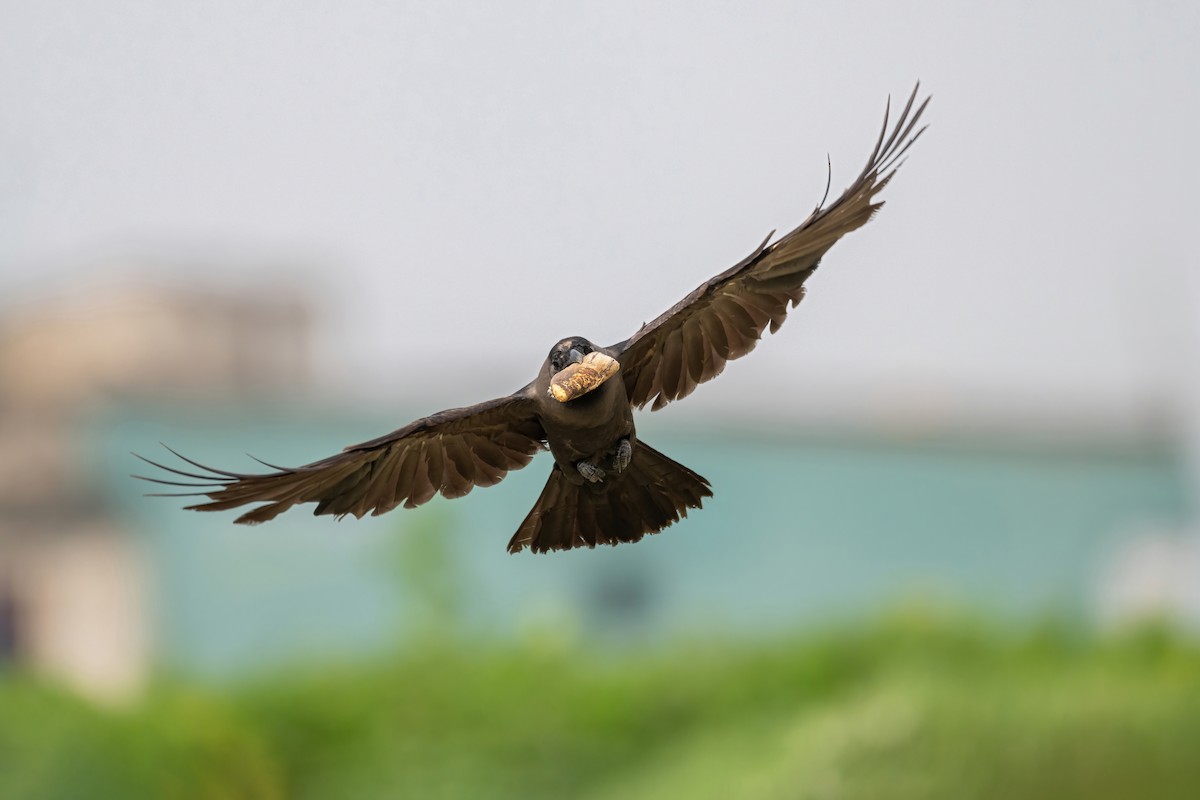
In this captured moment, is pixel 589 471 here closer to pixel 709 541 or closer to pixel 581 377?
pixel 581 377

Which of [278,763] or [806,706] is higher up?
[806,706]

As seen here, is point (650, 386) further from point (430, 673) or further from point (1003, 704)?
point (430, 673)

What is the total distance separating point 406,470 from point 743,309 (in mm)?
Answer: 1132

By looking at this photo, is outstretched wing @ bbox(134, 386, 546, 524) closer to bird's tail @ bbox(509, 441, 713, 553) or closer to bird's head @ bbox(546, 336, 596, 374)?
bird's tail @ bbox(509, 441, 713, 553)

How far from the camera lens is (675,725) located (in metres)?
15.9

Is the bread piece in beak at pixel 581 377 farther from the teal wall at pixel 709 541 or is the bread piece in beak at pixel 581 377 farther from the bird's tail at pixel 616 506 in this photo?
the teal wall at pixel 709 541

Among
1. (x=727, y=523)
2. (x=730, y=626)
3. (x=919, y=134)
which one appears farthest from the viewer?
(x=727, y=523)

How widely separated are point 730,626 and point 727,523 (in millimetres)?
6715

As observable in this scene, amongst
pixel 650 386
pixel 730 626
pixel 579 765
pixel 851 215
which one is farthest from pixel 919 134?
pixel 730 626

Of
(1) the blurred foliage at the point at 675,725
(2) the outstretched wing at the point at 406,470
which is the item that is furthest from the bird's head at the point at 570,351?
(1) the blurred foliage at the point at 675,725

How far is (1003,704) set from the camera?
1444 cm

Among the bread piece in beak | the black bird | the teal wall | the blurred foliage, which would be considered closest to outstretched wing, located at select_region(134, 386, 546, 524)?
the black bird

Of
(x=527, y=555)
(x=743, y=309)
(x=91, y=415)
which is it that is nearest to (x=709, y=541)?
(x=527, y=555)

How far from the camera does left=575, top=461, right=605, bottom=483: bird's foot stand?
14.5ft
